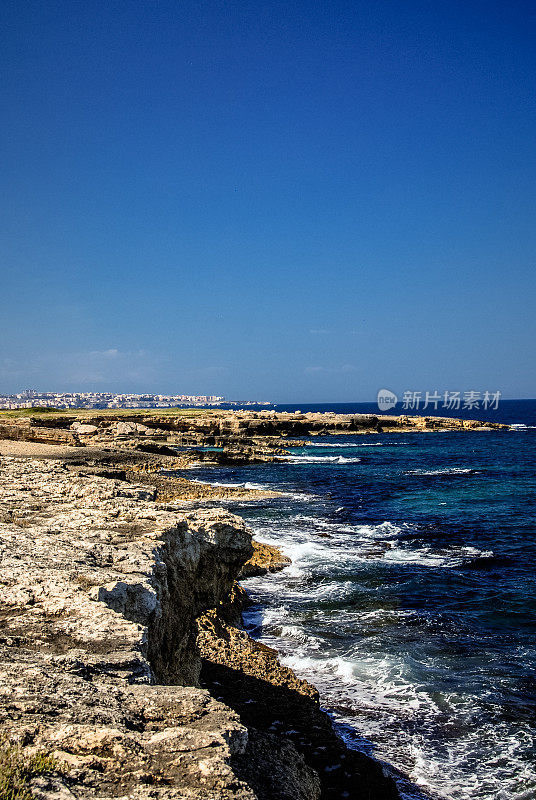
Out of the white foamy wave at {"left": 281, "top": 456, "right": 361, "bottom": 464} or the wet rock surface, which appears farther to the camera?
the white foamy wave at {"left": 281, "top": 456, "right": 361, "bottom": 464}

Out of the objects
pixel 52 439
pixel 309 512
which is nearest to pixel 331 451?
pixel 52 439

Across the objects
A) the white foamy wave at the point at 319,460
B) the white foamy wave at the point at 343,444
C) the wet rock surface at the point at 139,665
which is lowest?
the white foamy wave at the point at 319,460

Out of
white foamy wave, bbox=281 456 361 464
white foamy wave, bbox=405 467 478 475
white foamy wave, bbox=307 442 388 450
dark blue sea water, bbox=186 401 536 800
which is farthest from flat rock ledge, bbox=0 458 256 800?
white foamy wave, bbox=307 442 388 450

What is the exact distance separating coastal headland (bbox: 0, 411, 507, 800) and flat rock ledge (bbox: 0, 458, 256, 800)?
14 mm

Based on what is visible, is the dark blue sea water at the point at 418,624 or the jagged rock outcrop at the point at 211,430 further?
the jagged rock outcrop at the point at 211,430

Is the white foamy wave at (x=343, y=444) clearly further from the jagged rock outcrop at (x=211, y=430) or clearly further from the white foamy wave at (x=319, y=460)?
the white foamy wave at (x=319, y=460)

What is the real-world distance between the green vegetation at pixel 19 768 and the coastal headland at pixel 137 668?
0.03ft

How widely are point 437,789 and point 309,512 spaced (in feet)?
70.9

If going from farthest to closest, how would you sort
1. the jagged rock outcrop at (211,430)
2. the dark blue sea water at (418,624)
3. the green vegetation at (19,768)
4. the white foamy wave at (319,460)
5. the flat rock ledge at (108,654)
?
the jagged rock outcrop at (211,430)
the white foamy wave at (319,460)
the dark blue sea water at (418,624)
the flat rock ledge at (108,654)
the green vegetation at (19,768)

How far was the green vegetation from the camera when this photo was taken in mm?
2814

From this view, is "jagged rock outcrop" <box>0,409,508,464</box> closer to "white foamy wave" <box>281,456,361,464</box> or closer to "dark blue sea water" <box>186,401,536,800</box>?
"white foamy wave" <box>281,456,361,464</box>

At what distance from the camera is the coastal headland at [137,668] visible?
3.22 m

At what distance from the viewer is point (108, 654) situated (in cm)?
450

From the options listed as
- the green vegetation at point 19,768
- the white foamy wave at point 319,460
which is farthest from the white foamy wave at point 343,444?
the green vegetation at point 19,768
